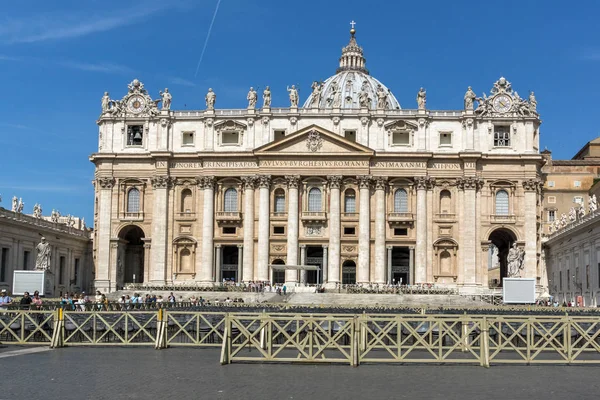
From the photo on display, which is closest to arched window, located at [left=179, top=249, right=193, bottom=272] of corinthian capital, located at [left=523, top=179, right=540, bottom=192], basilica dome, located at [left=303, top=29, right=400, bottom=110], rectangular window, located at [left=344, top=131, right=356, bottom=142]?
rectangular window, located at [left=344, top=131, right=356, bottom=142]

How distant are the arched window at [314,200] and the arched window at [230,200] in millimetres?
7816

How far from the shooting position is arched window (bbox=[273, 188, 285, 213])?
83188 millimetres

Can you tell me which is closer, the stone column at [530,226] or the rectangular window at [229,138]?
the stone column at [530,226]

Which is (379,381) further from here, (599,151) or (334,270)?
(599,151)

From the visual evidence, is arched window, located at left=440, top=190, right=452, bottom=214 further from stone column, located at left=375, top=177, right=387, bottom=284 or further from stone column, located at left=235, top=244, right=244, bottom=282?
stone column, located at left=235, top=244, right=244, bottom=282

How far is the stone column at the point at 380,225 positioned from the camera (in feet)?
266

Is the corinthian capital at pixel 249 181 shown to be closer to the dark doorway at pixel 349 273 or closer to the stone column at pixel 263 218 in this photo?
the stone column at pixel 263 218

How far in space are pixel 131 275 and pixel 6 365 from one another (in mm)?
69748

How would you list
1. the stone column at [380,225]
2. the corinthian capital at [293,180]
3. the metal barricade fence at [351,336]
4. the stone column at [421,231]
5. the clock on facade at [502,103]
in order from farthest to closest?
the clock on facade at [502,103]
the corinthian capital at [293,180]
the stone column at [380,225]
the stone column at [421,231]
the metal barricade fence at [351,336]

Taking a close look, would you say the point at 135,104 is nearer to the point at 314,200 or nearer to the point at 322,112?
the point at 322,112

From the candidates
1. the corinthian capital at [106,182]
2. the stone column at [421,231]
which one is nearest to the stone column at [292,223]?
the stone column at [421,231]

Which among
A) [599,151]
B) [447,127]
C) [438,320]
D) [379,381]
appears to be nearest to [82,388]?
[379,381]

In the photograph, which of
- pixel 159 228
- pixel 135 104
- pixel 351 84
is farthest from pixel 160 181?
pixel 351 84

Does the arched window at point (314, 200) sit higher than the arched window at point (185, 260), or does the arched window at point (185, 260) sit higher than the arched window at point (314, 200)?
the arched window at point (314, 200)
